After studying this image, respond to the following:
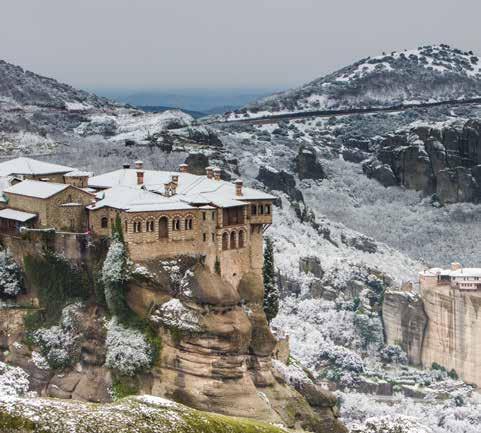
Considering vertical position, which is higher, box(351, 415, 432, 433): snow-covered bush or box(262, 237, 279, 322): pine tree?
box(262, 237, 279, 322): pine tree

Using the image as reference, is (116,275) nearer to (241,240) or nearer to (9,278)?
(9,278)

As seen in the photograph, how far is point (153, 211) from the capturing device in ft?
239

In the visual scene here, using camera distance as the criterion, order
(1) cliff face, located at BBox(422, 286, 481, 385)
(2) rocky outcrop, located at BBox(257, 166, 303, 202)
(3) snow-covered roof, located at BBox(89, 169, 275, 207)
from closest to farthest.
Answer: (3) snow-covered roof, located at BBox(89, 169, 275, 207) → (1) cliff face, located at BBox(422, 286, 481, 385) → (2) rocky outcrop, located at BBox(257, 166, 303, 202)

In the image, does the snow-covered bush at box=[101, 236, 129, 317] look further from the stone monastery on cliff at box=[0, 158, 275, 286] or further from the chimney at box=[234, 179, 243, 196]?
the chimney at box=[234, 179, 243, 196]

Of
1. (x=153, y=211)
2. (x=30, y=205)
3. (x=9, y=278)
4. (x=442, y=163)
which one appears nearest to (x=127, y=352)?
(x=153, y=211)

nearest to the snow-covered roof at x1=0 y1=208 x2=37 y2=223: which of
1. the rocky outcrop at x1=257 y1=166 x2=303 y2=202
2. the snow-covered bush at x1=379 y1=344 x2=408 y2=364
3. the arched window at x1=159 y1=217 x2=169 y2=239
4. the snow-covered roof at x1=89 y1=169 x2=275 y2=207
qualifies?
the snow-covered roof at x1=89 y1=169 x2=275 y2=207

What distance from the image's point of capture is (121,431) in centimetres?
4369

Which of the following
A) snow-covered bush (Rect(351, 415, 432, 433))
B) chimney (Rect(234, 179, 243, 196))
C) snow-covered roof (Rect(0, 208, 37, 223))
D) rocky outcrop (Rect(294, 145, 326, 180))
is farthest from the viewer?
rocky outcrop (Rect(294, 145, 326, 180))

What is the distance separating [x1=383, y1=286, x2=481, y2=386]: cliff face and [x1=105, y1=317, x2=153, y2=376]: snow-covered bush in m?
58.0

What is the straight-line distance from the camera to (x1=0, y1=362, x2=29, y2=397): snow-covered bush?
2704 inches

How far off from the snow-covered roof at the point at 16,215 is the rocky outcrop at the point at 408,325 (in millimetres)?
58600

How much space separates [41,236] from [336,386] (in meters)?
42.6

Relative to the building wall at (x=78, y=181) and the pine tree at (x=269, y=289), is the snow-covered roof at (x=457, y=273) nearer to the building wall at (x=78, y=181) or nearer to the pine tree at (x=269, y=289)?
the pine tree at (x=269, y=289)

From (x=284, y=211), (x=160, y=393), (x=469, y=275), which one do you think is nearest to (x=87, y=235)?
(x=160, y=393)
